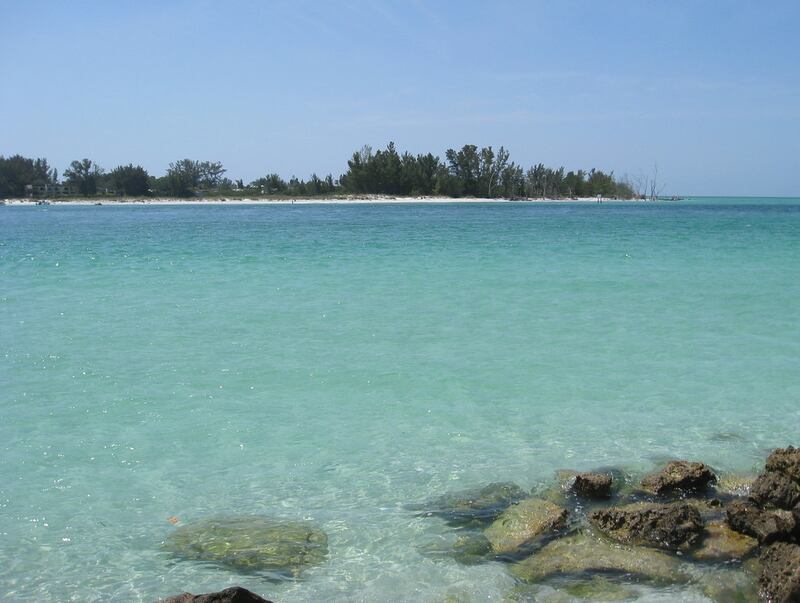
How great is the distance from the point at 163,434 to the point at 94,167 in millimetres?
126758

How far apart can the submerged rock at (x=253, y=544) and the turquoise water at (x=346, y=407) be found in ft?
0.32

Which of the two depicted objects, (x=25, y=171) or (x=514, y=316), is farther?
(x=25, y=171)

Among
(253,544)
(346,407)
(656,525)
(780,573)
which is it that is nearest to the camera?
(780,573)

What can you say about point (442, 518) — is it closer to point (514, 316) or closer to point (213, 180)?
point (514, 316)

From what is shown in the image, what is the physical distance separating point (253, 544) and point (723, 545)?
107 inches

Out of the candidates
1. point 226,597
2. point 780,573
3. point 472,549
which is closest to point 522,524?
point 472,549

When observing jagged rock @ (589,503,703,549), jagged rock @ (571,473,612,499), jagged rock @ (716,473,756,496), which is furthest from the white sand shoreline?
jagged rock @ (589,503,703,549)

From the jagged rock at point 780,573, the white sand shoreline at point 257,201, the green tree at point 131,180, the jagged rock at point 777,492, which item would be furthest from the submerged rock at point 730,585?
the green tree at point 131,180

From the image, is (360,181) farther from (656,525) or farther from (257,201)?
(656,525)

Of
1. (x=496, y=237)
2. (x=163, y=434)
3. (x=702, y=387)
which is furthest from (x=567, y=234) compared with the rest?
(x=163, y=434)

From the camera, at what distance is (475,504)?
4.74 metres

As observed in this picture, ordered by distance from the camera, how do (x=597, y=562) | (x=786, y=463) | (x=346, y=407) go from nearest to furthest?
(x=597, y=562)
(x=786, y=463)
(x=346, y=407)

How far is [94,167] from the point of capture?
12038 centimetres

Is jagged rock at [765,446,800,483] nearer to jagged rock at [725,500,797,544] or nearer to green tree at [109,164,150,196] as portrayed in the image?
jagged rock at [725,500,797,544]
